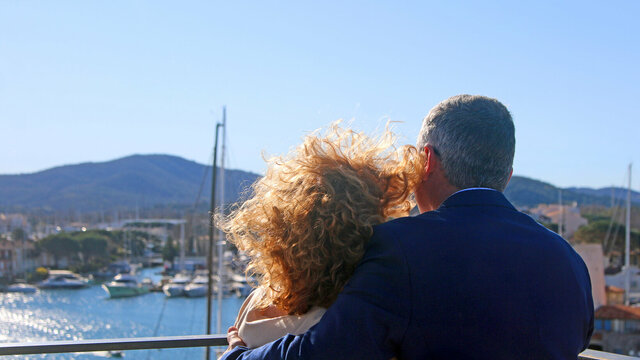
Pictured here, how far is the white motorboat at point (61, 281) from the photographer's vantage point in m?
28.8

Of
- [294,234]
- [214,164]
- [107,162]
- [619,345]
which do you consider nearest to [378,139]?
[294,234]

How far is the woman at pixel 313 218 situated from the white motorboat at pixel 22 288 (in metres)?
30.7

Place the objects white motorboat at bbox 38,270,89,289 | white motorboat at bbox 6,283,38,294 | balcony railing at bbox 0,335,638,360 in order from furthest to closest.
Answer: white motorboat at bbox 38,270,89,289 → white motorboat at bbox 6,283,38,294 → balcony railing at bbox 0,335,638,360

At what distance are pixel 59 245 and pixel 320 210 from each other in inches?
1188

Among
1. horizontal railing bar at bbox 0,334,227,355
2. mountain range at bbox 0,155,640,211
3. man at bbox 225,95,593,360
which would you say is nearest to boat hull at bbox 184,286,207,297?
mountain range at bbox 0,155,640,211

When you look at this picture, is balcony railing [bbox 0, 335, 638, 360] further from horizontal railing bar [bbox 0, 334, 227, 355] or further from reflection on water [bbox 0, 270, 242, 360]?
reflection on water [bbox 0, 270, 242, 360]

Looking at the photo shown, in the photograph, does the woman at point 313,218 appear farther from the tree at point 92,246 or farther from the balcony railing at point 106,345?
the tree at point 92,246

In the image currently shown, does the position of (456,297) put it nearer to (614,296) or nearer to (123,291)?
(614,296)

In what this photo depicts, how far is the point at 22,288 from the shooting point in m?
28.0

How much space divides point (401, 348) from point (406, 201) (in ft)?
1.29

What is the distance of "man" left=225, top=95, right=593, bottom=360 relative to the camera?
41.2 inches

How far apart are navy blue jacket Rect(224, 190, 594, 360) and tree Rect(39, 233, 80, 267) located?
2968 cm

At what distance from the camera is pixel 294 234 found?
1.22 metres

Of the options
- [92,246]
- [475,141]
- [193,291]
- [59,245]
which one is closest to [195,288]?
[193,291]
